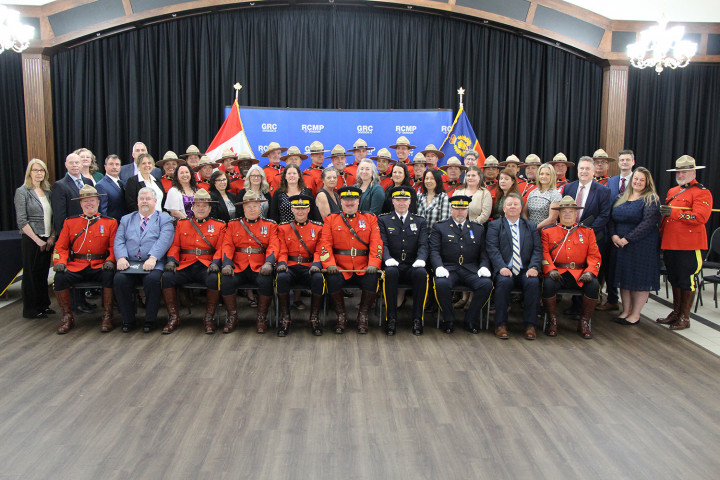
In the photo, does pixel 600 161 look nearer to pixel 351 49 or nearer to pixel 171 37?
pixel 351 49

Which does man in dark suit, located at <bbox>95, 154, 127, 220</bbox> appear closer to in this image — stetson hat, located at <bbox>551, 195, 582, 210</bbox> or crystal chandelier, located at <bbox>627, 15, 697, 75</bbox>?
stetson hat, located at <bbox>551, 195, 582, 210</bbox>

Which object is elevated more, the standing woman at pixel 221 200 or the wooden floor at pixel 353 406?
the standing woman at pixel 221 200

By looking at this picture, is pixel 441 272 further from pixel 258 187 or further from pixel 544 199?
pixel 258 187

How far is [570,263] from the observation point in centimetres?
Result: 454

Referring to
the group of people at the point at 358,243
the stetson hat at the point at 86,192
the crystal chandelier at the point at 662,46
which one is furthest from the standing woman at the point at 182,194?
the crystal chandelier at the point at 662,46

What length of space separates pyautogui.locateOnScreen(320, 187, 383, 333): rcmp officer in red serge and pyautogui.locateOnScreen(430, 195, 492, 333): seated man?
0.54m

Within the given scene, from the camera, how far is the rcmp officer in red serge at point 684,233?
15.1ft

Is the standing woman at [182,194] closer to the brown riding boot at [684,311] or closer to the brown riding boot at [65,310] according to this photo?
the brown riding boot at [65,310]

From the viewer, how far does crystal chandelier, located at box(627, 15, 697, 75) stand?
259 inches

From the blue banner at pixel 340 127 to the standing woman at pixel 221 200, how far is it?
6.76 ft

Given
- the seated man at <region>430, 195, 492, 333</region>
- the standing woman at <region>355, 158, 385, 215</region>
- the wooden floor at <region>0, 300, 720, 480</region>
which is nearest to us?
the wooden floor at <region>0, 300, 720, 480</region>

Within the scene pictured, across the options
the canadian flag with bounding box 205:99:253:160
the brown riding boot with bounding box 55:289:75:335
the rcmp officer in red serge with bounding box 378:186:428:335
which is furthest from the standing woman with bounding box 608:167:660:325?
the brown riding boot with bounding box 55:289:75:335

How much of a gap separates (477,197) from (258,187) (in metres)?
2.11

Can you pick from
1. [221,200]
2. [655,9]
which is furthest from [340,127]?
[655,9]
